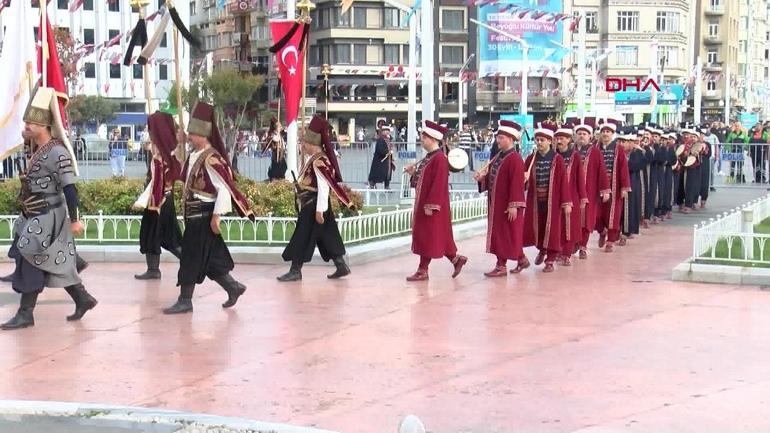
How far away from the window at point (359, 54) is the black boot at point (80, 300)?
60.7 m

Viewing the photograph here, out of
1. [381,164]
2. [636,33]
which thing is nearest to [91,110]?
[381,164]

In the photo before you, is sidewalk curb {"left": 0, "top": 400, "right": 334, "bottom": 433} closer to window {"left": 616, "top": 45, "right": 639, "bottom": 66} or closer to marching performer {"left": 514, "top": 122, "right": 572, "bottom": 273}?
marching performer {"left": 514, "top": 122, "right": 572, "bottom": 273}

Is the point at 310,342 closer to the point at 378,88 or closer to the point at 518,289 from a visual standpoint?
the point at 518,289

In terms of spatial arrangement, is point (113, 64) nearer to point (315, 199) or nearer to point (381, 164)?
point (381, 164)

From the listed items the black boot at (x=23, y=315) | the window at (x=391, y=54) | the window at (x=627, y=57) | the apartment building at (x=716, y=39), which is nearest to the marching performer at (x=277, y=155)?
the black boot at (x=23, y=315)

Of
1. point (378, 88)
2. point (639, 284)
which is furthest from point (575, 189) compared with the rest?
point (378, 88)

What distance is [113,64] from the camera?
6238cm

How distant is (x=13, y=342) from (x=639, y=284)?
591cm

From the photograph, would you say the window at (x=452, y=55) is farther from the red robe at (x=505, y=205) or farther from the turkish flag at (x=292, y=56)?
the red robe at (x=505, y=205)

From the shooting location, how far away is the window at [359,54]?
69.2 metres

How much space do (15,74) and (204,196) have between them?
4591 mm

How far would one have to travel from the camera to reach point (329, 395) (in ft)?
23.1

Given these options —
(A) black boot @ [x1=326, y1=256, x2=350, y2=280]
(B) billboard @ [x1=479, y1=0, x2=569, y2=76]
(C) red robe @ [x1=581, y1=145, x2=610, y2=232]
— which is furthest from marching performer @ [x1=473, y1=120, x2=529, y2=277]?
(B) billboard @ [x1=479, y1=0, x2=569, y2=76]

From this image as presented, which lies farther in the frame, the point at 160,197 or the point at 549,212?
the point at 549,212
